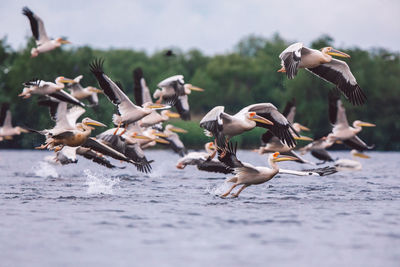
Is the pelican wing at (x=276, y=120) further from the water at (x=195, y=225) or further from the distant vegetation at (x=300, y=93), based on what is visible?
the distant vegetation at (x=300, y=93)

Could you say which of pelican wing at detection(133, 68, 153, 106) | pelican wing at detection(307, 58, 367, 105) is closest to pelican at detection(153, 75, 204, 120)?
pelican wing at detection(133, 68, 153, 106)

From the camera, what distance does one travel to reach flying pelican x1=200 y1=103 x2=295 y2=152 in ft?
33.0

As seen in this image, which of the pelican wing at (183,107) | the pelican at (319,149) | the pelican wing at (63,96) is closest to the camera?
the pelican wing at (63,96)

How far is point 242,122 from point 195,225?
2622mm

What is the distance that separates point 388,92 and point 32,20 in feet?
93.1

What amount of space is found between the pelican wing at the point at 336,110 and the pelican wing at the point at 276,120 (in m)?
5.32

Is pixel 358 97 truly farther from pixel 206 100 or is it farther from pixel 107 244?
pixel 206 100

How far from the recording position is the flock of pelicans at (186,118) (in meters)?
10.6

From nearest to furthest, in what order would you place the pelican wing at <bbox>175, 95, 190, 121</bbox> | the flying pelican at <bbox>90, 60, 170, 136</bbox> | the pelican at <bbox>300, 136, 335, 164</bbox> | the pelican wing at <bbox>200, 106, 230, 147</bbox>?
1. the pelican wing at <bbox>200, 106, 230, 147</bbox>
2. the flying pelican at <bbox>90, 60, 170, 136</bbox>
3. the pelican wing at <bbox>175, 95, 190, 121</bbox>
4. the pelican at <bbox>300, 136, 335, 164</bbox>

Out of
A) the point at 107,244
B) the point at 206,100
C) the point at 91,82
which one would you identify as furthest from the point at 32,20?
the point at 206,100

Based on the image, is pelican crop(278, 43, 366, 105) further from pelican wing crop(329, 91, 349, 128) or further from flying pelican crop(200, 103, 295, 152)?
pelican wing crop(329, 91, 349, 128)

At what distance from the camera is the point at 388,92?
41.5 meters

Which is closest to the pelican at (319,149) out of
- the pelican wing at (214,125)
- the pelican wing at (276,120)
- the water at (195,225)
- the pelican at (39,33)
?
the water at (195,225)

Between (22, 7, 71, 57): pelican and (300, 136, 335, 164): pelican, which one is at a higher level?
(22, 7, 71, 57): pelican
